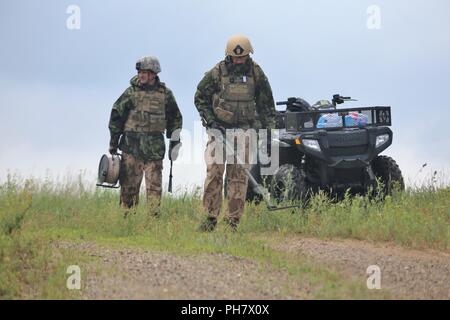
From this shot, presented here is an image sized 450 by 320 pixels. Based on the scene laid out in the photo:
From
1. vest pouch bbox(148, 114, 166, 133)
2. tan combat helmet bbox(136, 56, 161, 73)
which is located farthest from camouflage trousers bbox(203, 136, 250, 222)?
tan combat helmet bbox(136, 56, 161, 73)

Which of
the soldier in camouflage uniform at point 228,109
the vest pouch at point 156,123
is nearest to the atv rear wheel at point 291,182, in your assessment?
the soldier in camouflage uniform at point 228,109

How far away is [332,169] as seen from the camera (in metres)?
13.4

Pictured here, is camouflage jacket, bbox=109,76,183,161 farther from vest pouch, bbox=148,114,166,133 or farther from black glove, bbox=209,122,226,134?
black glove, bbox=209,122,226,134

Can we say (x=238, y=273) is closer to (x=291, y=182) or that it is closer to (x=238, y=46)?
(x=238, y=46)

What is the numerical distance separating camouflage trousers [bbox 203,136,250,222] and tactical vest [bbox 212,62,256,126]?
1.16 feet

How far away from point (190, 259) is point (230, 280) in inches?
41.6

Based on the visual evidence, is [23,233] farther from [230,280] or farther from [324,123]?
[324,123]

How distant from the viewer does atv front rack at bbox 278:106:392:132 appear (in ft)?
44.4

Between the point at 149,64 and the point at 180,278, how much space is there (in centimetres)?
485

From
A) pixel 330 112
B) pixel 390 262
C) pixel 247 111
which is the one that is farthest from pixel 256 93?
pixel 390 262

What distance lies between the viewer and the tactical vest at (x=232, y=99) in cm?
1156
